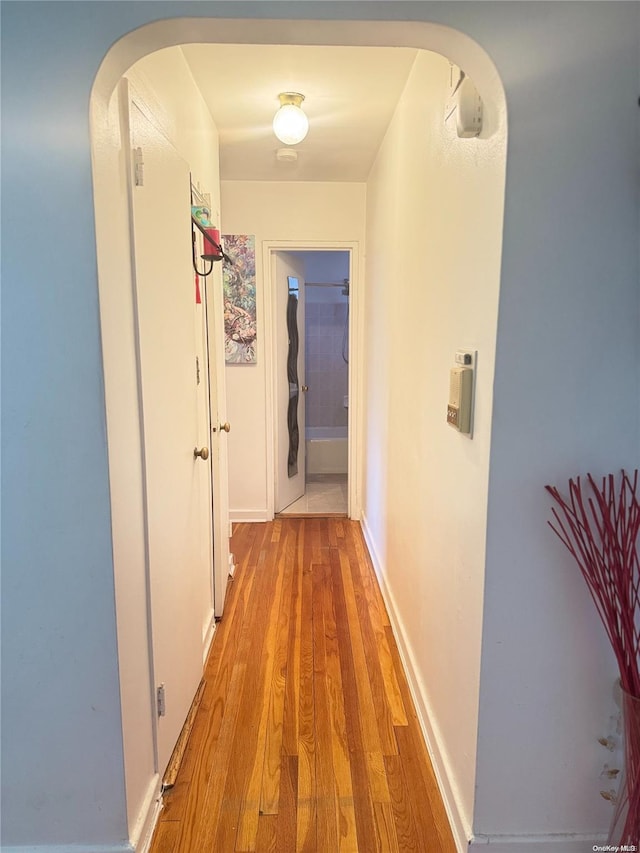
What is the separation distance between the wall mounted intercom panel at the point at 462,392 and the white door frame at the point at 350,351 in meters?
2.48

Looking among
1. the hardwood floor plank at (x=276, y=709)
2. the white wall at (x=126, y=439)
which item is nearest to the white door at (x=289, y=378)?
the hardwood floor plank at (x=276, y=709)

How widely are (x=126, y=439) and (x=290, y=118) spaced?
1.70 meters

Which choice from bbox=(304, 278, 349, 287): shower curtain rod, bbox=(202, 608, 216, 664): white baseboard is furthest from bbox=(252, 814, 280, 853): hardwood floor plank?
bbox=(304, 278, 349, 287): shower curtain rod

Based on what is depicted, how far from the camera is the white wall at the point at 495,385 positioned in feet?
3.54

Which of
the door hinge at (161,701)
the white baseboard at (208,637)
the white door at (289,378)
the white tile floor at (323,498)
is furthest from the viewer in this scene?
the white tile floor at (323,498)

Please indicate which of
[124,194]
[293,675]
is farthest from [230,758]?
[124,194]

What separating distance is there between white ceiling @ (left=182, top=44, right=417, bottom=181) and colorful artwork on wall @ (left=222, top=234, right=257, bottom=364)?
53 cm

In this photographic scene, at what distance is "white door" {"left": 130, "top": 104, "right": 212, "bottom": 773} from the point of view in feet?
4.67

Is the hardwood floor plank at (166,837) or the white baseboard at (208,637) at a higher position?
the white baseboard at (208,637)

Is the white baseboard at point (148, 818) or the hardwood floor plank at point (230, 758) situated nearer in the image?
the white baseboard at point (148, 818)

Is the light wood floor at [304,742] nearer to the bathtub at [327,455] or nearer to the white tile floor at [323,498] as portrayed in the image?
the white tile floor at [323,498]

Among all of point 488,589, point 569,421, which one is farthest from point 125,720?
point 569,421

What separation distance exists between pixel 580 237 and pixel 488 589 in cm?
83

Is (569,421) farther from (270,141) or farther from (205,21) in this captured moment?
(270,141)
